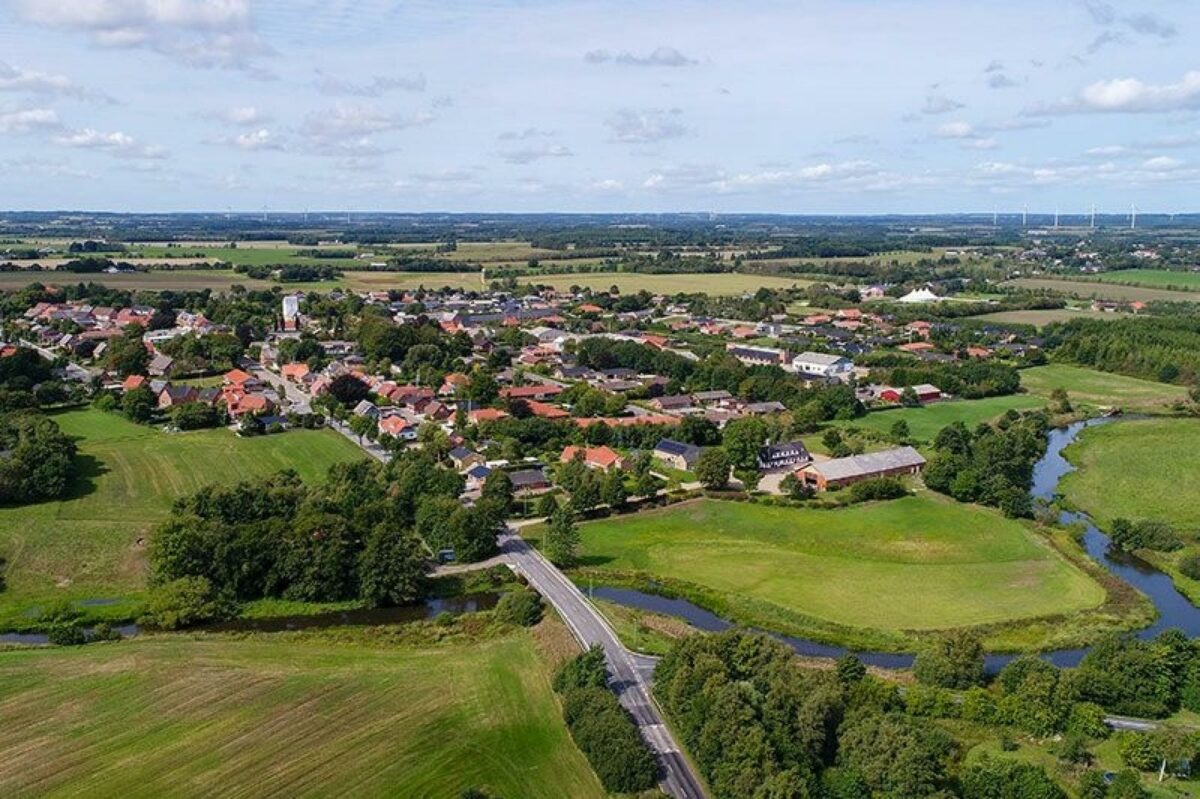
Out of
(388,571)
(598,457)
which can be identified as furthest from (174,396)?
(388,571)

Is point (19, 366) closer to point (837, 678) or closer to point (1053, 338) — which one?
point (837, 678)

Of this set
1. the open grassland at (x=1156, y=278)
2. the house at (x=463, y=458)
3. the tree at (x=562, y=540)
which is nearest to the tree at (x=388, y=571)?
the tree at (x=562, y=540)

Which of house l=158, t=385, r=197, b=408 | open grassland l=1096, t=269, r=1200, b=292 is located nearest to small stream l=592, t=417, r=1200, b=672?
house l=158, t=385, r=197, b=408

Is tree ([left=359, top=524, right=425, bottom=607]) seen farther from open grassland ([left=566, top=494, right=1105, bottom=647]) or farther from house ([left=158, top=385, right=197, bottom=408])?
house ([left=158, top=385, right=197, bottom=408])

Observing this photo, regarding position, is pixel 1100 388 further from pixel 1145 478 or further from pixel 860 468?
pixel 860 468

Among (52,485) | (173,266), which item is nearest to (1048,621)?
(52,485)

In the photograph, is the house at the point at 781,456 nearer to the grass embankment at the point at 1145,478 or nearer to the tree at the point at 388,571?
the grass embankment at the point at 1145,478
